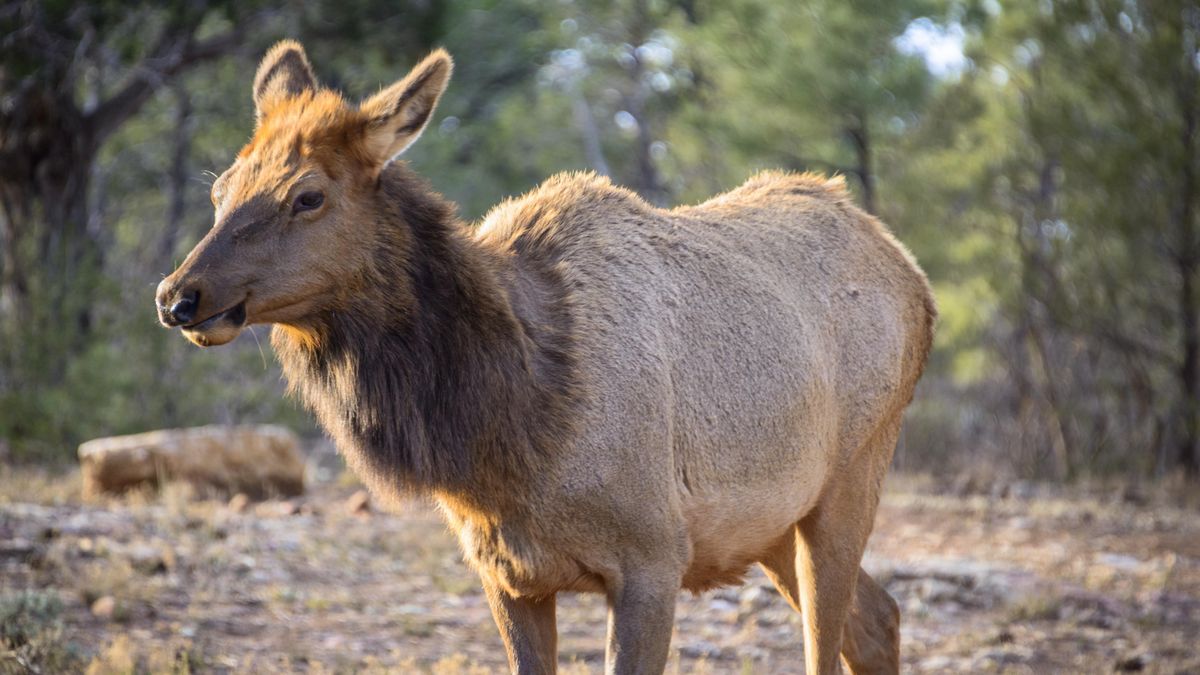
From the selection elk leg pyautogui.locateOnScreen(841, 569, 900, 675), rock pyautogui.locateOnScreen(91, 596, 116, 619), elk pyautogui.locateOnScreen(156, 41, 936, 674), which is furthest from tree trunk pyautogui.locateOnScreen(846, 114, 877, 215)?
elk pyautogui.locateOnScreen(156, 41, 936, 674)

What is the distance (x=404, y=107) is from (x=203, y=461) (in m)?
7.32

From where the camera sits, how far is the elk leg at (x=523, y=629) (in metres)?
4.59

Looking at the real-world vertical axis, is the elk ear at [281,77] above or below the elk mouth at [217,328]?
above

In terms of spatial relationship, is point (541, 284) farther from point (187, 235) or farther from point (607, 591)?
point (187, 235)

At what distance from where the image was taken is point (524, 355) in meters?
4.48

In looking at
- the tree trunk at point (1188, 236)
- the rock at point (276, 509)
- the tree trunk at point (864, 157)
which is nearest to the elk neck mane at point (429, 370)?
the rock at point (276, 509)

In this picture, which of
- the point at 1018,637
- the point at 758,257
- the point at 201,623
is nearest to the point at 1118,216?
the point at 1018,637

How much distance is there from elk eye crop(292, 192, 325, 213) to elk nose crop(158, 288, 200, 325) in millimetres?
468

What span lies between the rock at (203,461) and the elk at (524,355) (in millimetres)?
6289

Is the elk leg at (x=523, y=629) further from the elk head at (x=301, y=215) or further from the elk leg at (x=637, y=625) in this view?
the elk head at (x=301, y=215)

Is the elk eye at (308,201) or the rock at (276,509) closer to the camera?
the elk eye at (308,201)

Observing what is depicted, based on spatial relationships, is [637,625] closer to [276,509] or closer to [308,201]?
[308,201]

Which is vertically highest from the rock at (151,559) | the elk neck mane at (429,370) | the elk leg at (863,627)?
the elk neck mane at (429,370)

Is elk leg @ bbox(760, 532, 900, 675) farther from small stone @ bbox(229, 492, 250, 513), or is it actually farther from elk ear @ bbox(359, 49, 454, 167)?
small stone @ bbox(229, 492, 250, 513)
